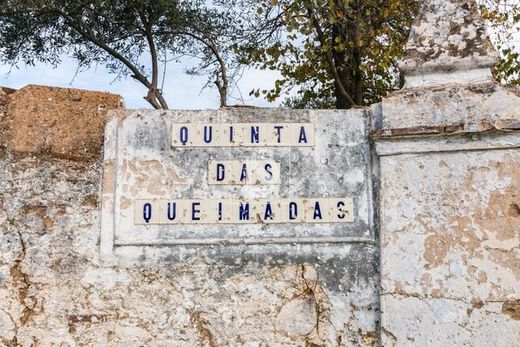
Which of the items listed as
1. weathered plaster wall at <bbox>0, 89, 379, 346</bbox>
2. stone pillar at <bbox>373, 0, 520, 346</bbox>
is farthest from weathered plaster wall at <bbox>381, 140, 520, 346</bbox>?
weathered plaster wall at <bbox>0, 89, 379, 346</bbox>

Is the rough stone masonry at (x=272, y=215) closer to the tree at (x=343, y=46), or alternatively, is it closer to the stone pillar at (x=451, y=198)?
the stone pillar at (x=451, y=198)

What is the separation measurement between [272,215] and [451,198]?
3.70 ft

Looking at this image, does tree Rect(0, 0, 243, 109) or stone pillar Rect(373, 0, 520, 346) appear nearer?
stone pillar Rect(373, 0, 520, 346)

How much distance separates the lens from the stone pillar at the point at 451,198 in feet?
12.7

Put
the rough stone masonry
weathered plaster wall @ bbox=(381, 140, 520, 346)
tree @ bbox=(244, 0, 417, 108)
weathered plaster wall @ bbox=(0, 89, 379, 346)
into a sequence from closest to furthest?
1. weathered plaster wall @ bbox=(381, 140, 520, 346)
2. the rough stone masonry
3. weathered plaster wall @ bbox=(0, 89, 379, 346)
4. tree @ bbox=(244, 0, 417, 108)

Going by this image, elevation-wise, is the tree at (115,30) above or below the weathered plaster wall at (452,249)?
above

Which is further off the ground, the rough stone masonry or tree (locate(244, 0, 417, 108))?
tree (locate(244, 0, 417, 108))

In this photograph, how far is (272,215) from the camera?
4.18 m

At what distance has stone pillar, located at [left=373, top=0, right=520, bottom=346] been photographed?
3.86 meters

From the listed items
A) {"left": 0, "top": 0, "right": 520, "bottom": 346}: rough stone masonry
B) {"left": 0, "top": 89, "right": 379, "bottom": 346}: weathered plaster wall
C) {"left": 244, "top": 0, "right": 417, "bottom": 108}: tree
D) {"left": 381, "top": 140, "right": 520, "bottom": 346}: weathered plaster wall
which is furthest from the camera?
{"left": 244, "top": 0, "right": 417, "bottom": 108}: tree

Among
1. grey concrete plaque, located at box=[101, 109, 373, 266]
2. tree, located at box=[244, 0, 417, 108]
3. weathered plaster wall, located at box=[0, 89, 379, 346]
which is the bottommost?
weathered plaster wall, located at box=[0, 89, 379, 346]

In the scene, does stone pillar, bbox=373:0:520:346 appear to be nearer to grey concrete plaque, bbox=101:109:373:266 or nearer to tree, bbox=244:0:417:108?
grey concrete plaque, bbox=101:109:373:266

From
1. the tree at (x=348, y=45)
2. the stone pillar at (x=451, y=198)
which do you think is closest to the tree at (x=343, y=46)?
the tree at (x=348, y=45)

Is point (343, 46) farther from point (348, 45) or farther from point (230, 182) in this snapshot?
point (230, 182)
